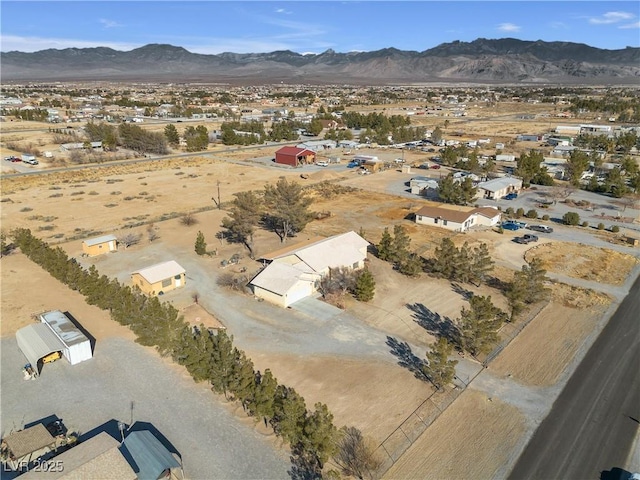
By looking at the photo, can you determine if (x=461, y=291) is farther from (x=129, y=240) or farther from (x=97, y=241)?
(x=97, y=241)

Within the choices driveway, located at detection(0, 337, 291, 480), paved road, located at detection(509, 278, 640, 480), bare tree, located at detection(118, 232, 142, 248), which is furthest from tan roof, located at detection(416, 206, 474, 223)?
driveway, located at detection(0, 337, 291, 480)

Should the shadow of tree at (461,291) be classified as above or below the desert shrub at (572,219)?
below

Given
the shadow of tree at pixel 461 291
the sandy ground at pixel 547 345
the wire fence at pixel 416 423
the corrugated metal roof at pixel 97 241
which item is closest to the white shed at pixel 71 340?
the corrugated metal roof at pixel 97 241

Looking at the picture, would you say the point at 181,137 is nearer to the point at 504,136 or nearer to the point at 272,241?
the point at 272,241

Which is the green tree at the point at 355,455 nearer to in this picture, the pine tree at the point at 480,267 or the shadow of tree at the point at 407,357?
the shadow of tree at the point at 407,357

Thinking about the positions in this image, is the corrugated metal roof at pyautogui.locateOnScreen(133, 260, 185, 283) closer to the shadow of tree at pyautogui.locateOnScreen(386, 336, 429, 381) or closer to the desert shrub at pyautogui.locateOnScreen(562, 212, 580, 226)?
the shadow of tree at pyautogui.locateOnScreen(386, 336, 429, 381)

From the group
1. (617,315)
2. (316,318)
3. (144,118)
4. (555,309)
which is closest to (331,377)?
(316,318)
